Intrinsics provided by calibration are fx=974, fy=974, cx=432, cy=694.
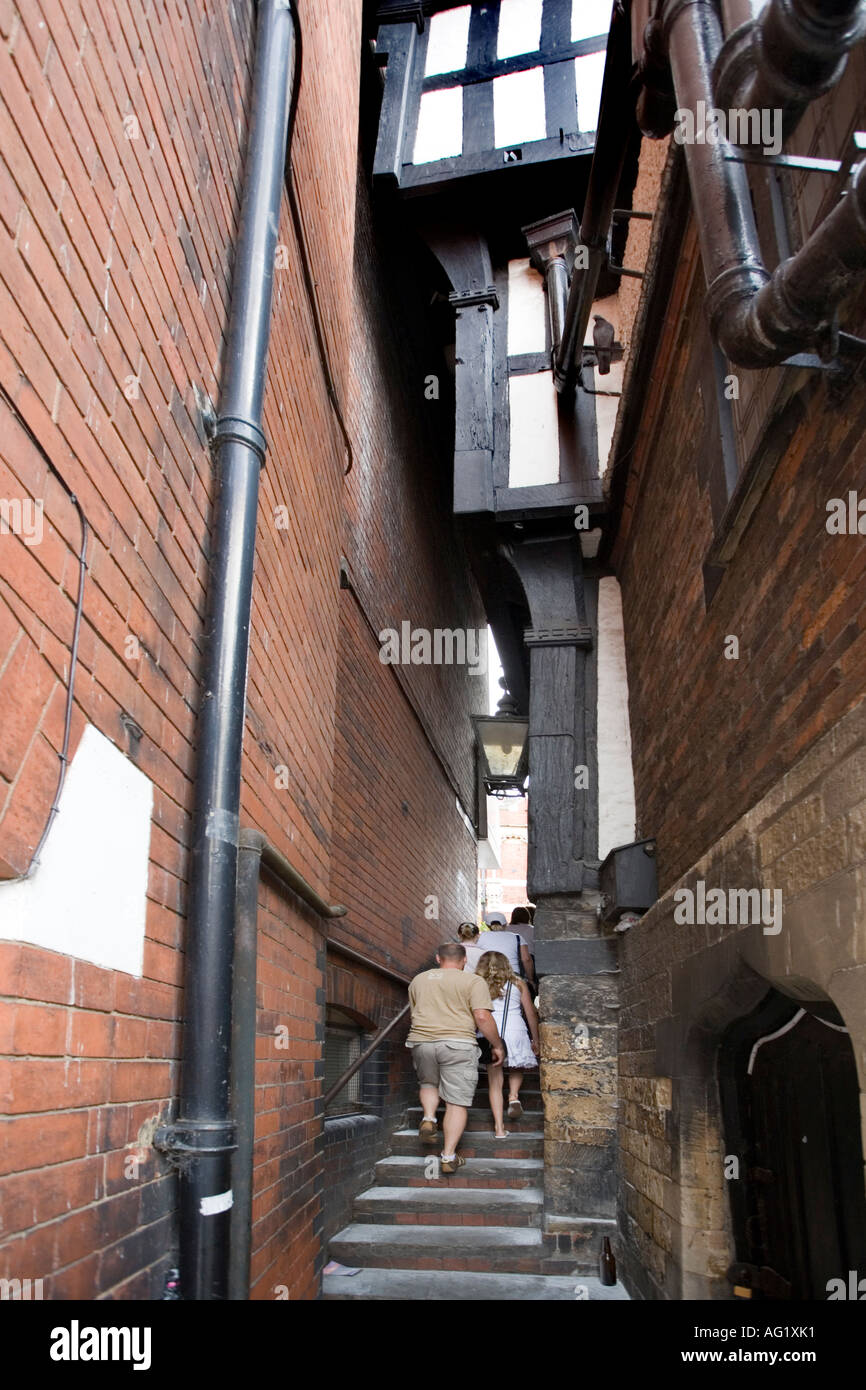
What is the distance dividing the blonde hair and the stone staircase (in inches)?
33.9

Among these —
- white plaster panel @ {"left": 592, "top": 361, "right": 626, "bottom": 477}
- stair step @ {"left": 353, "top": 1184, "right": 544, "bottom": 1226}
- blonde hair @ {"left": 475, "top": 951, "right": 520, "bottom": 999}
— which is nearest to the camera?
stair step @ {"left": 353, "top": 1184, "right": 544, "bottom": 1226}

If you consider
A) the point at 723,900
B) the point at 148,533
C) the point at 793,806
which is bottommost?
the point at 723,900

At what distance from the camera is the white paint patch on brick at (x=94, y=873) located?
1546 mm

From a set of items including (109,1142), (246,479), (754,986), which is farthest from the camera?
(754,986)

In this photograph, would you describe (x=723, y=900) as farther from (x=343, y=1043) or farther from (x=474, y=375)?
(x=474, y=375)

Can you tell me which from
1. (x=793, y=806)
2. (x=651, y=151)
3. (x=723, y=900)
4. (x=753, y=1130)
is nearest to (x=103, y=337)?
(x=793, y=806)

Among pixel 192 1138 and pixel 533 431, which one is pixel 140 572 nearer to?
pixel 192 1138

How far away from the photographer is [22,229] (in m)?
1.57

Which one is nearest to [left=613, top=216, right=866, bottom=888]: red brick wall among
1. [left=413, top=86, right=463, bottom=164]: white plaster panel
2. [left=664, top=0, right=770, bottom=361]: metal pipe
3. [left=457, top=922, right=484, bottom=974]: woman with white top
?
[left=664, top=0, right=770, bottom=361]: metal pipe

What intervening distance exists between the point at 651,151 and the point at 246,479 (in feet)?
14.7

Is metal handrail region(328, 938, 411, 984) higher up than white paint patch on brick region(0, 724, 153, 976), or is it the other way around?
white paint patch on brick region(0, 724, 153, 976)

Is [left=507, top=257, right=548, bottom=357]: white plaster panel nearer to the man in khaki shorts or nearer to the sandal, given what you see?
the man in khaki shorts

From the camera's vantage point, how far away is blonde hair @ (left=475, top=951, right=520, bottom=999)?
6566 millimetres

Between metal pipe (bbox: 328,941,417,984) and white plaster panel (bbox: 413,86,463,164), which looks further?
white plaster panel (bbox: 413,86,463,164)
